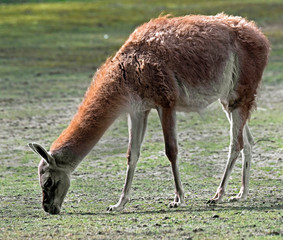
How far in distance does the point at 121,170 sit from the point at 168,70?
7.93 feet

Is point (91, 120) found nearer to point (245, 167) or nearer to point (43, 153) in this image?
point (43, 153)

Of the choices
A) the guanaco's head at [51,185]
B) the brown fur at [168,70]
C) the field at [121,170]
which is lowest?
the field at [121,170]

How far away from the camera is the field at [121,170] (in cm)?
675

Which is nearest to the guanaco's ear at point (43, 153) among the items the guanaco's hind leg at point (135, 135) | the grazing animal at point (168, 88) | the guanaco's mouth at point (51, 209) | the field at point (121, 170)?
the grazing animal at point (168, 88)

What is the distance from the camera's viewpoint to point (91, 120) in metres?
7.73

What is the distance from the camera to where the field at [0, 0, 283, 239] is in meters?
6.75

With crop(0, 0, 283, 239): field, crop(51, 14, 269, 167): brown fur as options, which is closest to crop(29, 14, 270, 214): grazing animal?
crop(51, 14, 269, 167): brown fur

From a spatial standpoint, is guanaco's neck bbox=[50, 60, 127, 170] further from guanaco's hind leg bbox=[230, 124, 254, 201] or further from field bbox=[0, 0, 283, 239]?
guanaco's hind leg bbox=[230, 124, 254, 201]

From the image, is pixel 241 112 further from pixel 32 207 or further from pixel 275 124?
pixel 275 124

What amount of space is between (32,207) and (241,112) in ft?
8.26

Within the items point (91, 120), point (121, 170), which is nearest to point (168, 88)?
point (91, 120)

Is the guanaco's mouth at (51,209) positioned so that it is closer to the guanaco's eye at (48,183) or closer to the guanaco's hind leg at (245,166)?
the guanaco's eye at (48,183)

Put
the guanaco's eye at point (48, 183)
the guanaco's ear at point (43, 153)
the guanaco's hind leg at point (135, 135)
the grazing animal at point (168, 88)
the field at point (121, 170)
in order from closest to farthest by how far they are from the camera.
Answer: the field at point (121, 170), the guanaco's ear at point (43, 153), the guanaco's eye at point (48, 183), the grazing animal at point (168, 88), the guanaco's hind leg at point (135, 135)

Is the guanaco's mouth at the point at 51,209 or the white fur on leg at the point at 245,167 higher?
the guanaco's mouth at the point at 51,209
